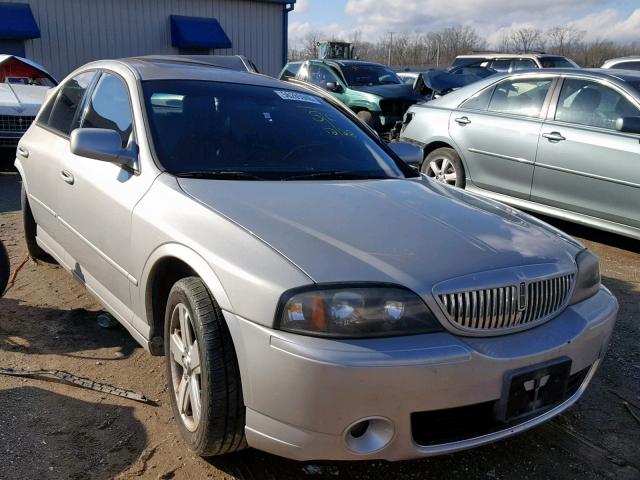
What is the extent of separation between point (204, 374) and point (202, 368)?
3 centimetres

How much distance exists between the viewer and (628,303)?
Result: 4516 mm

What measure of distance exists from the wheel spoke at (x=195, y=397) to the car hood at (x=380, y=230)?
0.67m

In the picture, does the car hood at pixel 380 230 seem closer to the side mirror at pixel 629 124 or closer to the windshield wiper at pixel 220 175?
the windshield wiper at pixel 220 175

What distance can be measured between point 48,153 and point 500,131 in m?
4.26

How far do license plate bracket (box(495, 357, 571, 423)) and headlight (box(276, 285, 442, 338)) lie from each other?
35 centimetres

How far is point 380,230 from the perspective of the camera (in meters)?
2.57

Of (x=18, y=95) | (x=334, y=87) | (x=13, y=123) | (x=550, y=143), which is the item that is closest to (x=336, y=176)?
(x=550, y=143)

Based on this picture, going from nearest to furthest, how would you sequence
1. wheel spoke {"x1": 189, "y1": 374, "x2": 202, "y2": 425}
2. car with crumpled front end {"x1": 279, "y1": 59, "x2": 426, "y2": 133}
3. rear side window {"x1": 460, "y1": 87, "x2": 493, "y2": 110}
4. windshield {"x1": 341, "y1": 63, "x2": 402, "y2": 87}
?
1. wheel spoke {"x1": 189, "y1": 374, "x2": 202, "y2": 425}
2. rear side window {"x1": 460, "y1": 87, "x2": 493, "y2": 110}
3. car with crumpled front end {"x1": 279, "y1": 59, "x2": 426, "y2": 133}
4. windshield {"x1": 341, "y1": 63, "x2": 402, "y2": 87}

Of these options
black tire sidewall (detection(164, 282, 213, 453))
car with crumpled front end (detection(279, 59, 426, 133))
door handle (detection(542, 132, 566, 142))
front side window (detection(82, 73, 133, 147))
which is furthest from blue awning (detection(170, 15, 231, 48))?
black tire sidewall (detection(164, 282, 213, 453))

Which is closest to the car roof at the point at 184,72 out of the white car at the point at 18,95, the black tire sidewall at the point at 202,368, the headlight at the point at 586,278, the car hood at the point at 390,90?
the black tire sidewall at the point at 202,368

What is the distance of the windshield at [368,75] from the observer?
45.4 ft

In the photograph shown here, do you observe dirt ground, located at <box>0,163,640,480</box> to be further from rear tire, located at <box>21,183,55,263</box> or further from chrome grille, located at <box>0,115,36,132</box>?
chrome grille, located at <box>0,115,36,132</box>

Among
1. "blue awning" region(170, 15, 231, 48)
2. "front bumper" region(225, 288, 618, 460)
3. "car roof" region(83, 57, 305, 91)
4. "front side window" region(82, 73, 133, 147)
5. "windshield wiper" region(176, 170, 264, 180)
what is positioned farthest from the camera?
"blue awning" region(170, 15, 231, 48)

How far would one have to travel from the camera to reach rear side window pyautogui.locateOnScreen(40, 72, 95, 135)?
4.05 m
